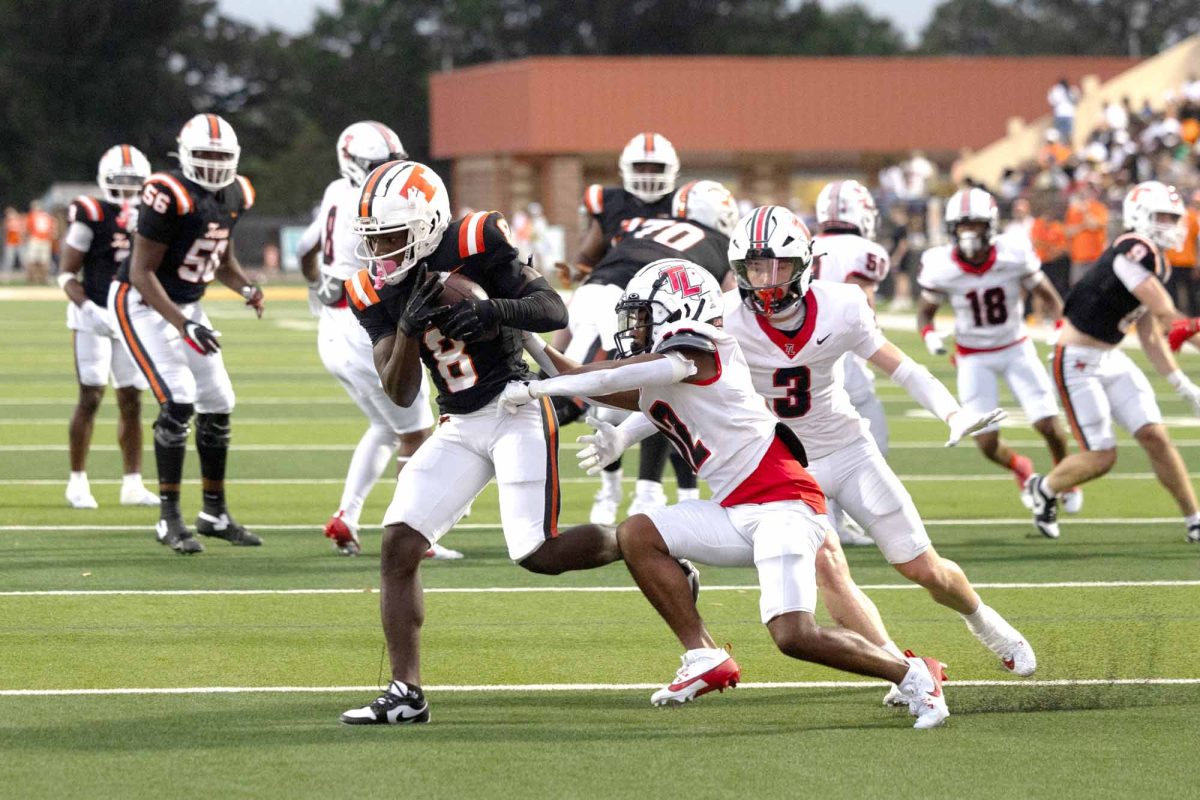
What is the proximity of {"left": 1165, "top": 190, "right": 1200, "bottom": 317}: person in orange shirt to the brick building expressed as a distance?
67.8 ft

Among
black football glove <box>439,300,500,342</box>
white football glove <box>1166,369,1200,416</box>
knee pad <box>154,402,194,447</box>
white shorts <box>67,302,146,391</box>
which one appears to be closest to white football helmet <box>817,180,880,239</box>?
white football glove <box>1166,369,1200,416</box>

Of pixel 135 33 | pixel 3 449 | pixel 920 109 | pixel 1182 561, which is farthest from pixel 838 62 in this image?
pixel 1182 561

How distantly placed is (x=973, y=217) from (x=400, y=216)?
449cm

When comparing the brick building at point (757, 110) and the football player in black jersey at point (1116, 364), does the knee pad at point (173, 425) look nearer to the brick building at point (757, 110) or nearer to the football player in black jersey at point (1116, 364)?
the football player in black jersey at point (1116, 364)

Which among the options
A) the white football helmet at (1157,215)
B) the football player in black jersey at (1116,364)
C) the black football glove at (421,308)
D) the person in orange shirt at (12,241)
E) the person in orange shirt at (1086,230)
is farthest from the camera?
the person in orange shirt at (12,241)

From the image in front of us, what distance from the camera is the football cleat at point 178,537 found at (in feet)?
27.8

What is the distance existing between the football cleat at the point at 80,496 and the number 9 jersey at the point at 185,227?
184 centimetres

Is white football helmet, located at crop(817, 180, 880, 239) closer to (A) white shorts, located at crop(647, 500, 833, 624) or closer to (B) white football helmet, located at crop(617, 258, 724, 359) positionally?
(B) white football helmet, located at crop(617, 258, 724, 359)

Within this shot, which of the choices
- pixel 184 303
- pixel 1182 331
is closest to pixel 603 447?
pixel 184 303

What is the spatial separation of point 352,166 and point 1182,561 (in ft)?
13.1

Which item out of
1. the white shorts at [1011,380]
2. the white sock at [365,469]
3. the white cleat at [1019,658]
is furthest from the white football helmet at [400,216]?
the white shorts at [1011,380]

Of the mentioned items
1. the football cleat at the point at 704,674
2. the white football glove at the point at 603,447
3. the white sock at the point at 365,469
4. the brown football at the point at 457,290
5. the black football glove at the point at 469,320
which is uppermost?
the brown football at the point at 457,290

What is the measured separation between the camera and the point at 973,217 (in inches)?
363

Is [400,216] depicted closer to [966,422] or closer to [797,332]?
[797,332]
